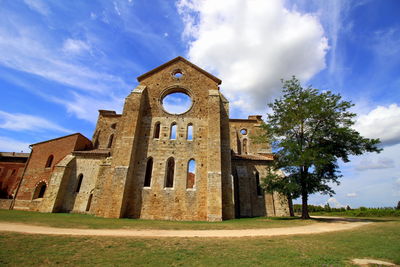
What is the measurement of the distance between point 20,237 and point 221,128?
13.5 meters

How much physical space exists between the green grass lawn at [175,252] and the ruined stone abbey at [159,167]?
7381 millimetres

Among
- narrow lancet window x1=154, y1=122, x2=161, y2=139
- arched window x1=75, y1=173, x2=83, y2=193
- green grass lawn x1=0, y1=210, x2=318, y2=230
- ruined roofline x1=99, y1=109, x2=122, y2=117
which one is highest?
ruined roofline x1=99, y1=109, x2=122, y2=117

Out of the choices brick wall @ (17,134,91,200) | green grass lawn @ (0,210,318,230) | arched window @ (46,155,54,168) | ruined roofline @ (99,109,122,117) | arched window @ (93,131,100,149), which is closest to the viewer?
green grass lawn @ (0,210,318,230)

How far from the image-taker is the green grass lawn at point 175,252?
4.26 m

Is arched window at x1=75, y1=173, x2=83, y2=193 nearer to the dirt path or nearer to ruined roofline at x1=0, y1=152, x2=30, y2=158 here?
the dirt path

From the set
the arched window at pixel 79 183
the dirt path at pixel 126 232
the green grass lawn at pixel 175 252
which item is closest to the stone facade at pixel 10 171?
the arched window at pixel 79 183

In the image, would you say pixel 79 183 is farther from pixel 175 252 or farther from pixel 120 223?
pixel 175 252

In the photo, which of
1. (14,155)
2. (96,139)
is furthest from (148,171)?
(14,155)

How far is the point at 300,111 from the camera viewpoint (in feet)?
50.3

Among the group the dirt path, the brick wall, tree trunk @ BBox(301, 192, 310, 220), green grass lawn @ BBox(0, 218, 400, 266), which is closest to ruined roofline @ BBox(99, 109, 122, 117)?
the brick wall

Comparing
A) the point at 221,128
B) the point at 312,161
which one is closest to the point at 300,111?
the point at 312,161

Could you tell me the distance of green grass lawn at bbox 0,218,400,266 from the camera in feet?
14.0

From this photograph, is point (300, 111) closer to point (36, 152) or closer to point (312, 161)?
point (312, 161)

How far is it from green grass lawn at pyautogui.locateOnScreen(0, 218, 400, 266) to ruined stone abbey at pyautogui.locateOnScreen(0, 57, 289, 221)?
24.2 feet
